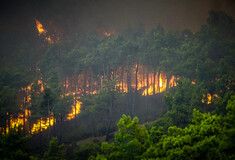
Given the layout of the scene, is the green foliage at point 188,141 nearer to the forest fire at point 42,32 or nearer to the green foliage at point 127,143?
the green foliage at point 127,143

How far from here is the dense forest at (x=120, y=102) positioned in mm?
13500

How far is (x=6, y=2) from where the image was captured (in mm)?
83875

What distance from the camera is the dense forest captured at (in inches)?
Result: 531

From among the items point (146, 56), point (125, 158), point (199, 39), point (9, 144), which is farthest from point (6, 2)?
point (125, 158)

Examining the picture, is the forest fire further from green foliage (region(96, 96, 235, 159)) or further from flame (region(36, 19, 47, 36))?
green foliage (region(96, 96, 235, 159))

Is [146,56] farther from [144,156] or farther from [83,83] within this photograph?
[144,156]

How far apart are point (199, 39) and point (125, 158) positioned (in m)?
36.2

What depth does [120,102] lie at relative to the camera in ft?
160

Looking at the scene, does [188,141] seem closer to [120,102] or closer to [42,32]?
[120,102]

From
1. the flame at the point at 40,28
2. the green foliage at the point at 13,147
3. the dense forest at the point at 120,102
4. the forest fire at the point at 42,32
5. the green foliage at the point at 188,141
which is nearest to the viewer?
the green foliage at the point at 188,141

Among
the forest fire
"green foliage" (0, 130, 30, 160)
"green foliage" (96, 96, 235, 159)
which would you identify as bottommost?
"green foliage" (0, 130, 30, 160)

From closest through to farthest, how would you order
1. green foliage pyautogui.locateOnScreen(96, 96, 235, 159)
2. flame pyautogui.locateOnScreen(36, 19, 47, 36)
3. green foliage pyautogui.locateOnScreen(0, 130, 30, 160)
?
1. green foliage pyautogui.locateOnScreen(96, 96, 235, 159)
2. green foliage pyautogui.locateOnScreen(0, 130, 30, 160)
3. flame pyautogui.locateOnScreen(36, 19, 47, 36)

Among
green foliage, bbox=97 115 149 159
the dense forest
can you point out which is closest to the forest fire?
the dense forest

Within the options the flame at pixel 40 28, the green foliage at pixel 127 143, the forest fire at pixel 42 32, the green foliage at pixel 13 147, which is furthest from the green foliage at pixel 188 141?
the flame at pixel 40 28
